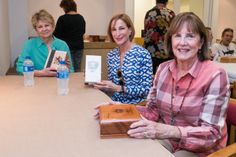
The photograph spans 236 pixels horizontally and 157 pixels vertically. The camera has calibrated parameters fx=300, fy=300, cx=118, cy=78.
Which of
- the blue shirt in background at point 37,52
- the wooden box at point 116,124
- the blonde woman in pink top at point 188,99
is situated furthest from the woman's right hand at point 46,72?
the wooden box at point 116,124

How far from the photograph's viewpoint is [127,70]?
2.24 meters

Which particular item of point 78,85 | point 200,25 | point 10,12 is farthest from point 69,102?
point 10,12

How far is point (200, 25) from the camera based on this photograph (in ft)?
5.09

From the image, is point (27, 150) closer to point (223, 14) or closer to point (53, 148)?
point (53, 148)

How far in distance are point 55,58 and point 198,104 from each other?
1427mm

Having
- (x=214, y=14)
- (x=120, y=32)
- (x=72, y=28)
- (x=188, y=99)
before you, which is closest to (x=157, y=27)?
(x=72, y=28)

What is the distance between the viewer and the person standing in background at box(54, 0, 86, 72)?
4074 mm

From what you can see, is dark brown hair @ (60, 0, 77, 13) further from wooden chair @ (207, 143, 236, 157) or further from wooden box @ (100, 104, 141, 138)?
wooden chair @ (207, 143, 236, 157)

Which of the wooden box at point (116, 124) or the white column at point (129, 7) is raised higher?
the white column at point (129, 7)

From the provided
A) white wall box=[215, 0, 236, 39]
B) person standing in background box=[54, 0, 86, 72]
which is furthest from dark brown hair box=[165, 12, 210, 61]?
white wall box=[215, 0, 236, 39]

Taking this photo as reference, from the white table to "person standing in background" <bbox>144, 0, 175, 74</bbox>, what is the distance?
1834 mm

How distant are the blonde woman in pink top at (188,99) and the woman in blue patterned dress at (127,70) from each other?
0.48 metres

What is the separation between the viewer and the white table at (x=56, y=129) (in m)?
1.11

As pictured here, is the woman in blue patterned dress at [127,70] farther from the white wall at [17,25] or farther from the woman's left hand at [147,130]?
the white wall at [17,25]
